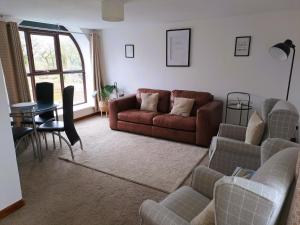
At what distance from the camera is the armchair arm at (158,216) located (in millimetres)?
1122

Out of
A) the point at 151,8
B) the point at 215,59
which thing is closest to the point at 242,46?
the point at 215,59

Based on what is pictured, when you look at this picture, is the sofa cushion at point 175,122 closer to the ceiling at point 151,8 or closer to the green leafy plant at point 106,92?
the ceiling at point 151,8

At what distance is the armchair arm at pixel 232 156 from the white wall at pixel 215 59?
2071 mm

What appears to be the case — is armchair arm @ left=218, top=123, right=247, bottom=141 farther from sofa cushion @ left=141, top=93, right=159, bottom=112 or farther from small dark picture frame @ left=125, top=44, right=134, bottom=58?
small dark picture frame @ left=125, top=44, right=134, bottom=58

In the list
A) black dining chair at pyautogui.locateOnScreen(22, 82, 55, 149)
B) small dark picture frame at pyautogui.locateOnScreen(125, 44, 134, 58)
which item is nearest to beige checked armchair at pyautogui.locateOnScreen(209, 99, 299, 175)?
black dining chair at pyautogui.locateOnScreen(22, 82, 55, 149)

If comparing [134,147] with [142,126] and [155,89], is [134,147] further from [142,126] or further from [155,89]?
[155,89]

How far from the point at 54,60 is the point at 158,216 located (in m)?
4.45

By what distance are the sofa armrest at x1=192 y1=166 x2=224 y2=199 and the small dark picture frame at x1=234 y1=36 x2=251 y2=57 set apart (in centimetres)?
277

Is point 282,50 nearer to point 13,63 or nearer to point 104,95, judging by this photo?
point 104,95

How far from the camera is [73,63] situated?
516 cm

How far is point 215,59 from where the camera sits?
3939 millimetres

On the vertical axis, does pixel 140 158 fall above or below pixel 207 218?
below

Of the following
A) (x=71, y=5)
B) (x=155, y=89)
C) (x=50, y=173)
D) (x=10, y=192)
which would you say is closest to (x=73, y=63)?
(x=155, y=89)

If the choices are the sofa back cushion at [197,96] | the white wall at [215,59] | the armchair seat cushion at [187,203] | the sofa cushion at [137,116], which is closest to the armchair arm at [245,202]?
the armchair seat cushion at [187,203]
